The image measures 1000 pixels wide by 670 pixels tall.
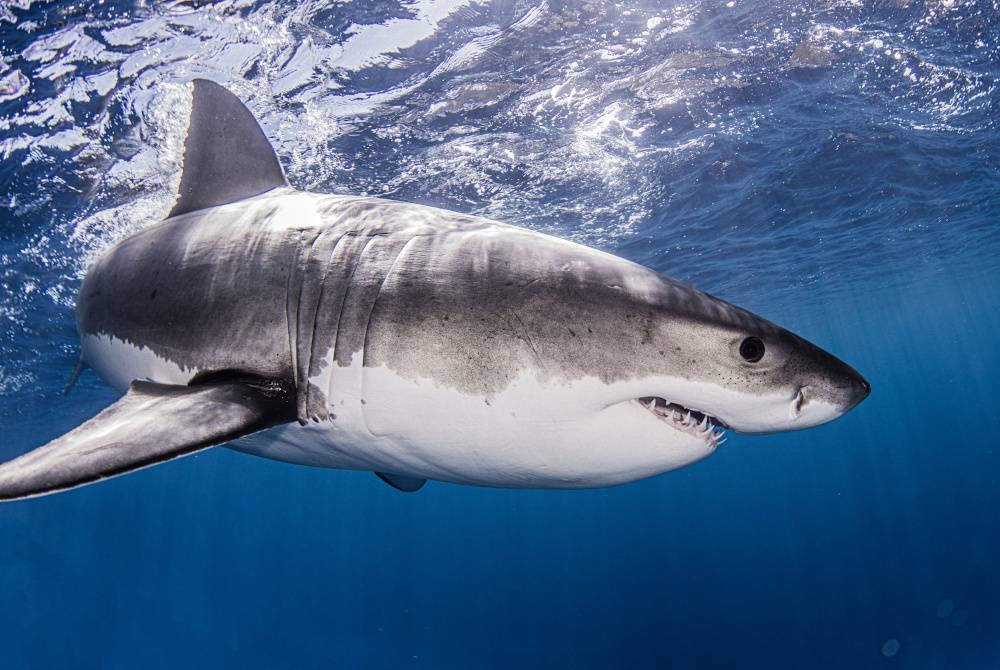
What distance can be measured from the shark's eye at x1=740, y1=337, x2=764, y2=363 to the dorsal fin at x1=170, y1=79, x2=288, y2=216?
3.14m

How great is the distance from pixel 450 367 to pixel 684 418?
86cm

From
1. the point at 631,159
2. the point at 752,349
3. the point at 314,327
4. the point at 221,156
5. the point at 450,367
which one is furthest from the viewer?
the point at 631,159

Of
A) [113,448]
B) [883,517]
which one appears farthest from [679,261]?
[883,517]

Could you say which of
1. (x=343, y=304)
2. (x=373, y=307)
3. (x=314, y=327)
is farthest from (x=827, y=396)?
(x=314, y=327)

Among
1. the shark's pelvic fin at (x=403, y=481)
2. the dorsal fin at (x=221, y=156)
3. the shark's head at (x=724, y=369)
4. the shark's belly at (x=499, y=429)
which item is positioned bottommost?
the shark's pelvic fin at (x=403, y=481)

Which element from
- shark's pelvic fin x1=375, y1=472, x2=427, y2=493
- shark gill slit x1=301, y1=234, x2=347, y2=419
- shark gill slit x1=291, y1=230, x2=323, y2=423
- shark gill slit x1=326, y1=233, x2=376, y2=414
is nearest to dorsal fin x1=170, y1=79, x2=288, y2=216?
shark gill slit x1=291, y1=230, x2=323, y2=423

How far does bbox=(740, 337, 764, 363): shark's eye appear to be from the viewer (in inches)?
71.9

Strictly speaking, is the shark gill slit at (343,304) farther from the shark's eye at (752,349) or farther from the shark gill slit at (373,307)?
the shark's eye at (752,349)

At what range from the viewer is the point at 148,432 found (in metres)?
1.71

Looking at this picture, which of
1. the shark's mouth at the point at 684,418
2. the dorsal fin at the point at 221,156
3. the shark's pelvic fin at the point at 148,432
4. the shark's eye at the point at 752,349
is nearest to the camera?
the shark's pelvic fin at the point at 148,432

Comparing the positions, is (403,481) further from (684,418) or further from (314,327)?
(684,418)

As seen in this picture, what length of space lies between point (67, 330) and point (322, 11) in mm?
11825

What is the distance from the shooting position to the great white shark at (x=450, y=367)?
72.6 inches

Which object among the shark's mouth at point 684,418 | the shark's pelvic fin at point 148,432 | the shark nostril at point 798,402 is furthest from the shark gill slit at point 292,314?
the shark nostril at point 798,402
